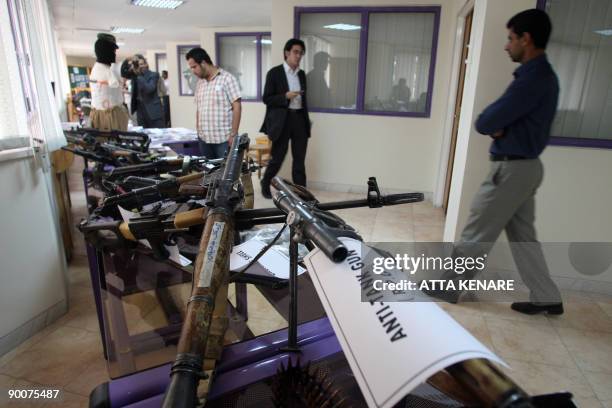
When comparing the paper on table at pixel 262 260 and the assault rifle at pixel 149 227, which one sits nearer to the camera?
the assault rifle at pixel 149 227

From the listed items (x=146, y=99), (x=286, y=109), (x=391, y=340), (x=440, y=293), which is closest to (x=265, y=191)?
(x=286, y=109)

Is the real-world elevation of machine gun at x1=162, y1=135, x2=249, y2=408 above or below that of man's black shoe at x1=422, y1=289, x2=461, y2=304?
above

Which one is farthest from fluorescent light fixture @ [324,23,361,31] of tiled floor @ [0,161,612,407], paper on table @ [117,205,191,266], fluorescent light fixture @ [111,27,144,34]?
fluorescent light fixture @ [111,27,144,34]

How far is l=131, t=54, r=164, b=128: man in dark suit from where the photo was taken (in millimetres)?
4503

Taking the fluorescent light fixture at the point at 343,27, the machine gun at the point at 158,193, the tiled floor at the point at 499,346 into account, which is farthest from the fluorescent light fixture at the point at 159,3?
the machine gun at the point at 158,193

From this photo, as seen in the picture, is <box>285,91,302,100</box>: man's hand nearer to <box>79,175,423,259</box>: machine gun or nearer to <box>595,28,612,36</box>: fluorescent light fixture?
<box>595,28,612,36</box>: fluorescent light fixture

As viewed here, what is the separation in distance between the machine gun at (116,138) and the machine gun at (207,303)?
181 centimetres

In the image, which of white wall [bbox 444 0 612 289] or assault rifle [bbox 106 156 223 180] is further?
white wall [bbox 444 0 612 289]

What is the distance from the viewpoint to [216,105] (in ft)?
10.3

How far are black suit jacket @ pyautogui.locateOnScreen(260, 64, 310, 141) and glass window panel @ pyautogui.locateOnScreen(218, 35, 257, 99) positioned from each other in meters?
3.39

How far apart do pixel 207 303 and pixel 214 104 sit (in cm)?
292

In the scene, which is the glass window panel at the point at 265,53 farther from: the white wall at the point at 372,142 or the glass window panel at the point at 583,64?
the glass window panel at the point at 583,64

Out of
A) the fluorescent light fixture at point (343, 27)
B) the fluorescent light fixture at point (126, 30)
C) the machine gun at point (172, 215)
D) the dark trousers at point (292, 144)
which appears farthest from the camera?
the fluorescent light fixture at point (126, 30)

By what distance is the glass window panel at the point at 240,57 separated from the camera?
7.07 m
